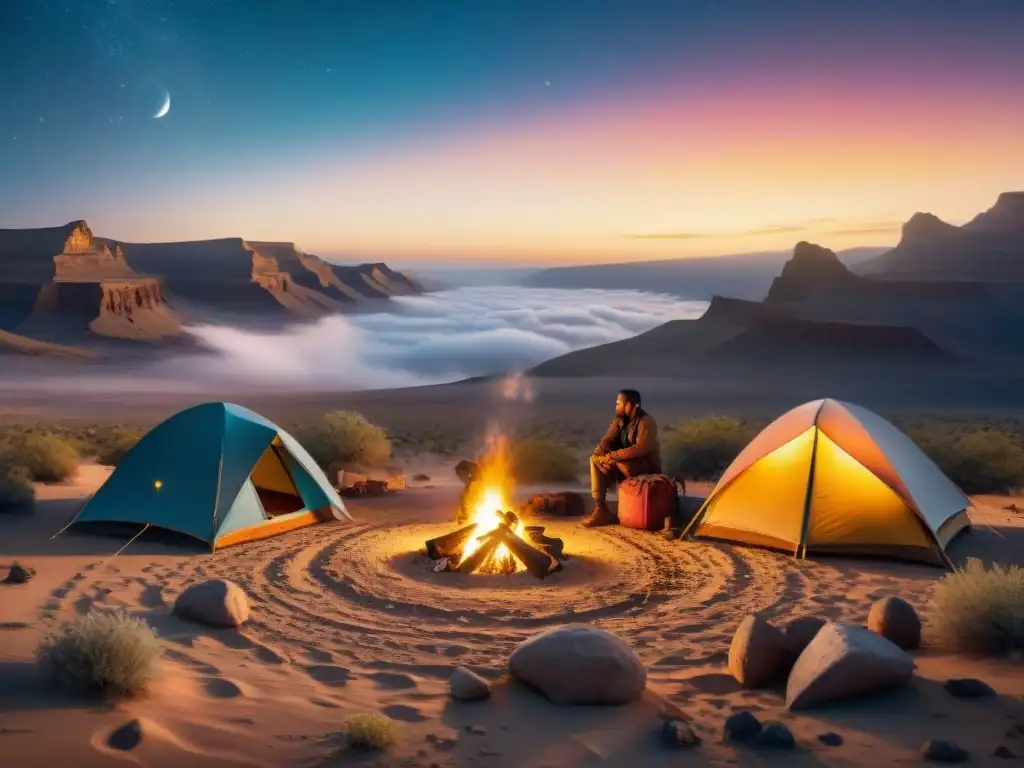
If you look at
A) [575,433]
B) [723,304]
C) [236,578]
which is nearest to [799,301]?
[723,304]

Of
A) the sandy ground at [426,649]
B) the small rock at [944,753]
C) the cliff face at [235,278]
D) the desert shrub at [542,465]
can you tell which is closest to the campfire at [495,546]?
the sandy ground at [426,649]

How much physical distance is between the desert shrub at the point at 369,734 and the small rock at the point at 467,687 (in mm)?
751

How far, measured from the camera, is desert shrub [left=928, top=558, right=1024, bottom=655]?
6.11m

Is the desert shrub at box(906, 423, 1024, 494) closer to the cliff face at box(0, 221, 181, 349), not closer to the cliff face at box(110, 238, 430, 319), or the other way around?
the cliff face at box(0, 221, 181, 349)

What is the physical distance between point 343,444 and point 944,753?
13.5 metres

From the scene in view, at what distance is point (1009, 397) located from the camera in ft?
157

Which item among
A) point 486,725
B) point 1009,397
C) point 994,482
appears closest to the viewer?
point 486,725

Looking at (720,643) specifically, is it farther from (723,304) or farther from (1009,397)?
(723,304)

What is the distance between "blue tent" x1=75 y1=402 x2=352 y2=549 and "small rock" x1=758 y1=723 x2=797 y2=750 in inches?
261

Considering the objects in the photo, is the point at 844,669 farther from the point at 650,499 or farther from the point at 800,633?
the point at 650,499

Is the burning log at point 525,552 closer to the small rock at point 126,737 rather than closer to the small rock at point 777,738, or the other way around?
the small rock at point 777,738

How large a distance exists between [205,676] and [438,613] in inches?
89.0

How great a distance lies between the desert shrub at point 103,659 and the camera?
523 cm

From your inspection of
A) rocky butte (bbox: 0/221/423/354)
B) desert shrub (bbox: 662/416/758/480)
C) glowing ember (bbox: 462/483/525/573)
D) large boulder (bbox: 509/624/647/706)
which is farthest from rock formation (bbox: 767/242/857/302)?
large boulder (bbox: 509/624/647/706)
